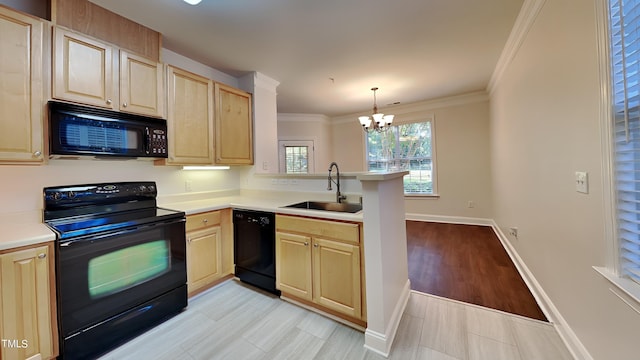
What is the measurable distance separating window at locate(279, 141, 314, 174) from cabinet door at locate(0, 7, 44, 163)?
170 inches

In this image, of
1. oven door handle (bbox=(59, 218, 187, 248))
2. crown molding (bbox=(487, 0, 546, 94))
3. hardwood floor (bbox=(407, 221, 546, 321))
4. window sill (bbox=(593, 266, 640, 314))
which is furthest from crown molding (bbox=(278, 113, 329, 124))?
window sill (bbox=(593, 266, 640, 314))

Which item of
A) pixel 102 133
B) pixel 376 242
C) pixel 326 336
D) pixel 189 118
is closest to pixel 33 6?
pixel 102 133

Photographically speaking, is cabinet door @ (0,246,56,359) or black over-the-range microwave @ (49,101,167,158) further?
black over-the-range microwave @ (49,101,167,158)

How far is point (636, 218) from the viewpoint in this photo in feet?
3.42

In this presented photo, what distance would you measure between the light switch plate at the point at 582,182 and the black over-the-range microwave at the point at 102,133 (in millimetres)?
3107

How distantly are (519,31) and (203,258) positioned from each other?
12.5ft

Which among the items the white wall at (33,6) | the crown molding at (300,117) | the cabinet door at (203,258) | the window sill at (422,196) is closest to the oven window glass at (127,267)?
the cabinet door at (203,258)

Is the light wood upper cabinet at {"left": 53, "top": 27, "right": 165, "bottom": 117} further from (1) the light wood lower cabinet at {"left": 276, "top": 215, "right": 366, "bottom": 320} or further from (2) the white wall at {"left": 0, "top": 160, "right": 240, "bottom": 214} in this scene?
(1) the light wood lower cabinet at {"left": 276, "top": 215, "right": 366, "bottom": 320}

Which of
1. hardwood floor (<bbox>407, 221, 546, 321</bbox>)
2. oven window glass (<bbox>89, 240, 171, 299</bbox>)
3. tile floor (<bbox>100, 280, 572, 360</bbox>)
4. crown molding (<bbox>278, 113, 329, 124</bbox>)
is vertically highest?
crown molding (<bbox>278, 113, 329, 124</bbox>)

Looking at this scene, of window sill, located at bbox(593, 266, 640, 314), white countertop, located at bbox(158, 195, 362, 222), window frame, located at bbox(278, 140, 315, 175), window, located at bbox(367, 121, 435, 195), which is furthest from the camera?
window frame, located at bbox(278, 140, 315, 175)

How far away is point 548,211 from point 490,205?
300 centimetres

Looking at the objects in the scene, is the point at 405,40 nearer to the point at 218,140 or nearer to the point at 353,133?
the point at 218,140

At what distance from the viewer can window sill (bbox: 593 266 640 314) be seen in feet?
3.23

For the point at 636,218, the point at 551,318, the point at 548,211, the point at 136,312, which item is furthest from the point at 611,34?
the point at 136,312
